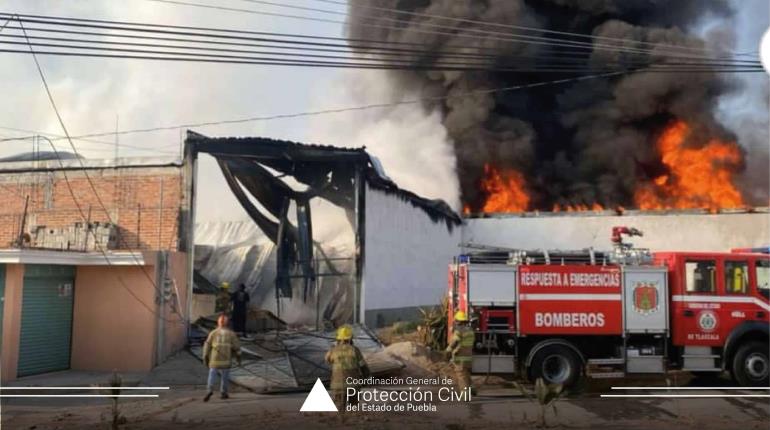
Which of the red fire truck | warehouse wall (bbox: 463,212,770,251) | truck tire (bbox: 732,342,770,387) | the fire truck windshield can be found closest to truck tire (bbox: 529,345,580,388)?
the red fire truck

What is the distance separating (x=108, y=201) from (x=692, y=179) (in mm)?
23342

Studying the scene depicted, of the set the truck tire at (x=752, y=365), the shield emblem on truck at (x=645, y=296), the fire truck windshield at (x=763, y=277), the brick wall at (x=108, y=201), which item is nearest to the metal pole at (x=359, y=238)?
the brick wall at (x=108, y=201)

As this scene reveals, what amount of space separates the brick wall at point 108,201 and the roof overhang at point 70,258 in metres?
1.93

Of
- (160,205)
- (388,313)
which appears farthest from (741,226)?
(160,205)

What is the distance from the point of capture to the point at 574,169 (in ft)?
98.9

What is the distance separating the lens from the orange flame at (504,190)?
92.9 feet

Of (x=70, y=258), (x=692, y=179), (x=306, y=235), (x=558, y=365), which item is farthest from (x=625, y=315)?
(x=692, y=179)

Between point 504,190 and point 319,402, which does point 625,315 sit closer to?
point 319,402

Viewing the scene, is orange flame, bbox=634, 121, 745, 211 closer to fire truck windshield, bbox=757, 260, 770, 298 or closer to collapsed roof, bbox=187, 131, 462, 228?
collapsed roof, bbox=187, 131, 462, 228

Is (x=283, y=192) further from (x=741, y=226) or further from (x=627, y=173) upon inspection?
(x=627, y=173)

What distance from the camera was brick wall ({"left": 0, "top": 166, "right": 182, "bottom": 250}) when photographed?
14.6m

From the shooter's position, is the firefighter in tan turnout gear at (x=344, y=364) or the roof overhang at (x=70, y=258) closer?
the firefighter in tan turnout gear at (x=344, y=364)

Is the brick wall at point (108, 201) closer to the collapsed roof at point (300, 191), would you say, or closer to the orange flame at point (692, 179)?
the collapsed roof at point (300, 191)

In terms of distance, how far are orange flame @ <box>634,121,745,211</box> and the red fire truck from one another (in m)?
18.3
